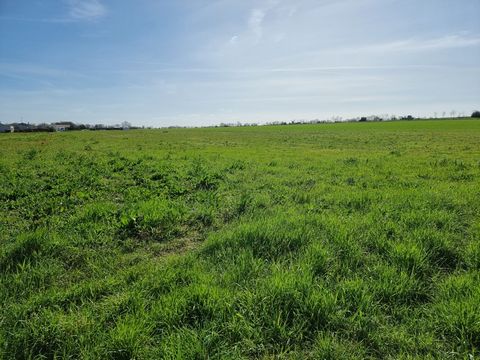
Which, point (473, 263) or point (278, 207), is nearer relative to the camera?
point (473, 263)

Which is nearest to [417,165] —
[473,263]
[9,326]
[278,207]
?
[278,207]

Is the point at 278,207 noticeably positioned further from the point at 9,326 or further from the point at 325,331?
the point at 9,326

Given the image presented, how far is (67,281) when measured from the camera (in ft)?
13.7

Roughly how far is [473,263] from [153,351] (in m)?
4.55

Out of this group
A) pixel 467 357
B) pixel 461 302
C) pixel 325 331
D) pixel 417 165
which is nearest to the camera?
pixel 467 357

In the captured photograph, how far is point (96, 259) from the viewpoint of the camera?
4785 mm

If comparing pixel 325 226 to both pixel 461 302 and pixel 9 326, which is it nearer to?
pixel 461 302

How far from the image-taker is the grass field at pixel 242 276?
2.92 metres

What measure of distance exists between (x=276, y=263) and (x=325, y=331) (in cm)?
140

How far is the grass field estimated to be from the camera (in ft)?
9.59

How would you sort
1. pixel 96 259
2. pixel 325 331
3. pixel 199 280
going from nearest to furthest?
pixel 325 331, pixel 199 280, pixel 96 259

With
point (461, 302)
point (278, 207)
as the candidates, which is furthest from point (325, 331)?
point (278, 207)

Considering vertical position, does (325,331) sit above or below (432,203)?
below

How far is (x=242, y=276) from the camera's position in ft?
13.2
